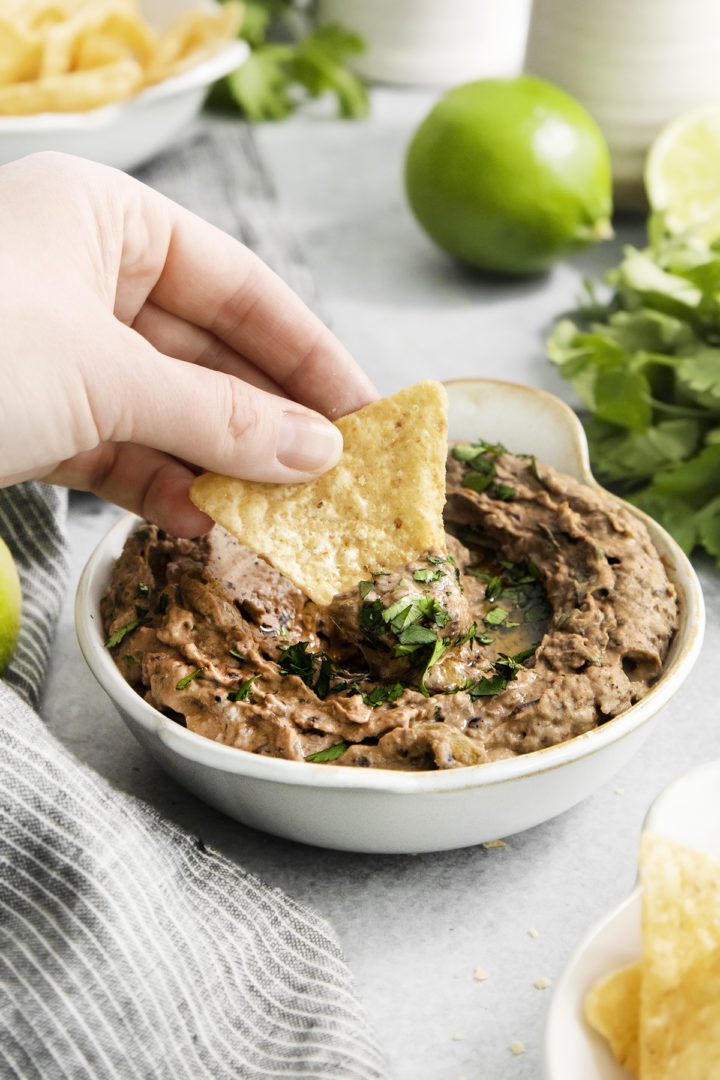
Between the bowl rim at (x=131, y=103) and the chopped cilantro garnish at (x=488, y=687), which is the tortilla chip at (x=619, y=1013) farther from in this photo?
the bowl rim at (x=131, y=103)

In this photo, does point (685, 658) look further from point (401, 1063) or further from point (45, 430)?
point (45, 430)

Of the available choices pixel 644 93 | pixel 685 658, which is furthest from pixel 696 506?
pixel 644 93

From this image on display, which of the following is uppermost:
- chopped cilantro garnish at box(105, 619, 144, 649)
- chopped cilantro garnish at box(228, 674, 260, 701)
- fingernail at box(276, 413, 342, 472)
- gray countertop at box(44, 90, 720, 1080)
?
fingernail at box(276, 413, 342, 472)

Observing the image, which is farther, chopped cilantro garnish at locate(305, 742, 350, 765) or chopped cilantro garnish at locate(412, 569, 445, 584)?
chopped cilantro garnish at locate(412, 569, 445, 584)

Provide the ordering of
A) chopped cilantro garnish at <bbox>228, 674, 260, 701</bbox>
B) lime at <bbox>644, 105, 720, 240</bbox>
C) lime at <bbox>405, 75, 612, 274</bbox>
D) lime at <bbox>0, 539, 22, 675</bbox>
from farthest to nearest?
lime at <bbox>644, 105, 720, 240</bbox> → lime at <bbox>405, 75, 612, 274</bbox> → lime at <bbox>0, 539, 22, 675</bbox> → chopped cilantro garnish at <bbox>228, 674, 260, 701</bbox>

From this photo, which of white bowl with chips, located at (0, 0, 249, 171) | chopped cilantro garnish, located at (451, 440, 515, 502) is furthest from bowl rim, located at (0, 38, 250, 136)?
chopped cilantro garnish, located at (451, 440, 515, 502)

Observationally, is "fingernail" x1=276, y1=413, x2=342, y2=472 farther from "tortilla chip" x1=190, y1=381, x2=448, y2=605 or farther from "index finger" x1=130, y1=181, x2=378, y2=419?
"index finger" x1=130, y1=181, x2=378, y2=419

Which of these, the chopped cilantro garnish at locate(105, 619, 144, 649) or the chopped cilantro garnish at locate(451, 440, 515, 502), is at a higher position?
the chopped cilantro garnish at locate(451, 440, 515, 502)
